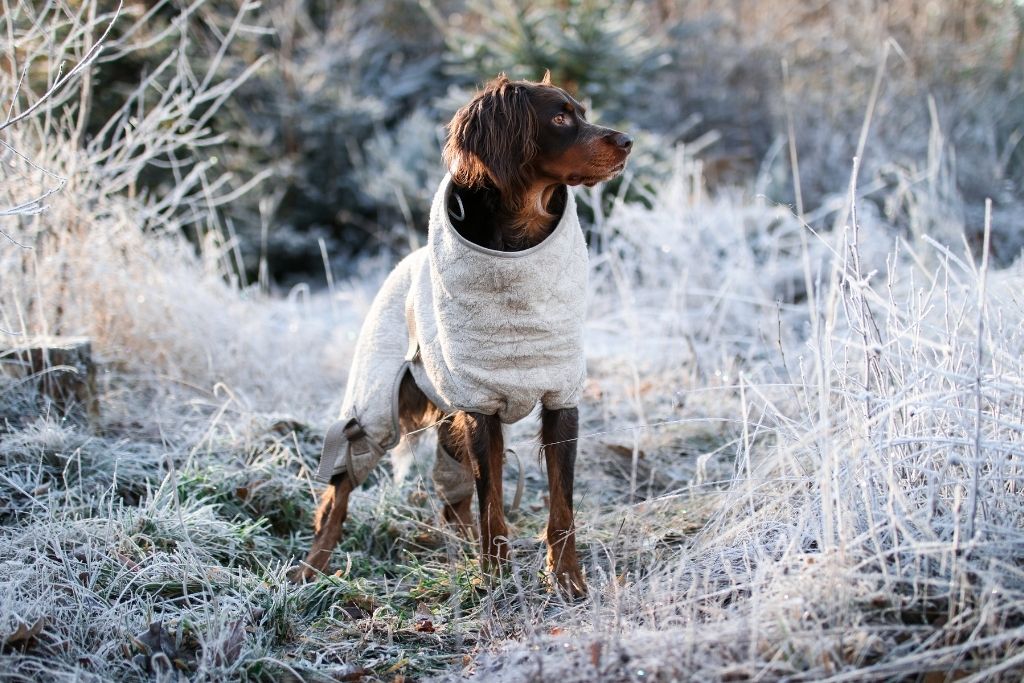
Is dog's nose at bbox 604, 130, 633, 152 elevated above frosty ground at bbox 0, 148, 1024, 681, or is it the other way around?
dog's nose at bbox 604, 130, 633, 152

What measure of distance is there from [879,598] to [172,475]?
6.80 ft

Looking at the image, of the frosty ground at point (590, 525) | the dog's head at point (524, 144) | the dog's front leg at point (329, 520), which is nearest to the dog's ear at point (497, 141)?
the dog's head at point (524, 144)

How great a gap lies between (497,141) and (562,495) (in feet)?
3.47

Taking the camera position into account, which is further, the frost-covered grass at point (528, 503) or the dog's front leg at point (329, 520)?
the dog's front leg at point (329, 520)

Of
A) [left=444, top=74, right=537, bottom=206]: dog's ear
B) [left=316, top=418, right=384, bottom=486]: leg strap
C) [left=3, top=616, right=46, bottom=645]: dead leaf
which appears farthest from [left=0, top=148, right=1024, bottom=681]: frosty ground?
[left=444, top=74, right=537, bottom=206]: dog's ear

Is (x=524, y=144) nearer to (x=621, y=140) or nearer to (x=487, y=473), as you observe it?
(x=621, y=140)

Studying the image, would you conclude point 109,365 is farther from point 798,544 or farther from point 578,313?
point 798,544

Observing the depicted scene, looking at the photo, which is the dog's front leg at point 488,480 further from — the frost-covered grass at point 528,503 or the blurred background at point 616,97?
the blurred background at point 616,97

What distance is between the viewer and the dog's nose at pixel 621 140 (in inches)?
105

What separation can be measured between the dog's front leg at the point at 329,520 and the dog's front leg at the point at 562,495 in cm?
77

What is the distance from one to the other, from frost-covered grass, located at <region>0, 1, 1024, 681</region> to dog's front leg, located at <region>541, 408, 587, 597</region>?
8 cm

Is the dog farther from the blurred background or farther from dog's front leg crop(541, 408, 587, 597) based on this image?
the blurred background

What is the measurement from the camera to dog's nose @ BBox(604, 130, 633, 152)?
8.77 ft

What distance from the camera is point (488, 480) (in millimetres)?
2859
